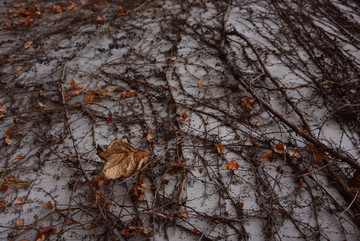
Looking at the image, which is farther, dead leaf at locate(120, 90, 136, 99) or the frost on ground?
dead leaf at locate(120, 90, 136, 99)

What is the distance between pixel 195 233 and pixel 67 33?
143 inches

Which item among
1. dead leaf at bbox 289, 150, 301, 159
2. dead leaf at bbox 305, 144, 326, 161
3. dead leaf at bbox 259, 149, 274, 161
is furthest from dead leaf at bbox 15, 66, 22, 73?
dead leaf at bbox 305, 144, 326, 161

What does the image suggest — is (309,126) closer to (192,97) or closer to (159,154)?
(192,97)

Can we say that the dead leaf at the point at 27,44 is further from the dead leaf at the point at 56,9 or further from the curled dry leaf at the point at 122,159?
the curled dry leaf at the point at 122,159

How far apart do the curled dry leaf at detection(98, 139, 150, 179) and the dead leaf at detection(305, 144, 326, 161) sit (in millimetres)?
1352

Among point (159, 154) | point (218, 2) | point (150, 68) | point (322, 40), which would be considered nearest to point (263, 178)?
point (159, 154)

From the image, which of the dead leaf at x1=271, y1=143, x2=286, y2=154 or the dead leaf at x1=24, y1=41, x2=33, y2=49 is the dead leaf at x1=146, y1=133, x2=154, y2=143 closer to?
the dead leaf at x1=271, y1=143, x2=286, y2=154

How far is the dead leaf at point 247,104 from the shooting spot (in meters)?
2.30

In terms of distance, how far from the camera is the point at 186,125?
225 centimetres

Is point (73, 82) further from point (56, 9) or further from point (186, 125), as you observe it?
point (56, 9)

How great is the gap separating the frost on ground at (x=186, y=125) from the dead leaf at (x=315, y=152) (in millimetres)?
10

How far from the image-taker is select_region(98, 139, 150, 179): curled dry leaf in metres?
1.68

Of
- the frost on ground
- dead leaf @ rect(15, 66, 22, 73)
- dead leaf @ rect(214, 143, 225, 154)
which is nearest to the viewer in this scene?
the frost on ground

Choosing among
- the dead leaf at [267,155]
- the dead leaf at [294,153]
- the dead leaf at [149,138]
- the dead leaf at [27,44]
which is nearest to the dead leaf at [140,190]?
the dead leaf at [149,138]
